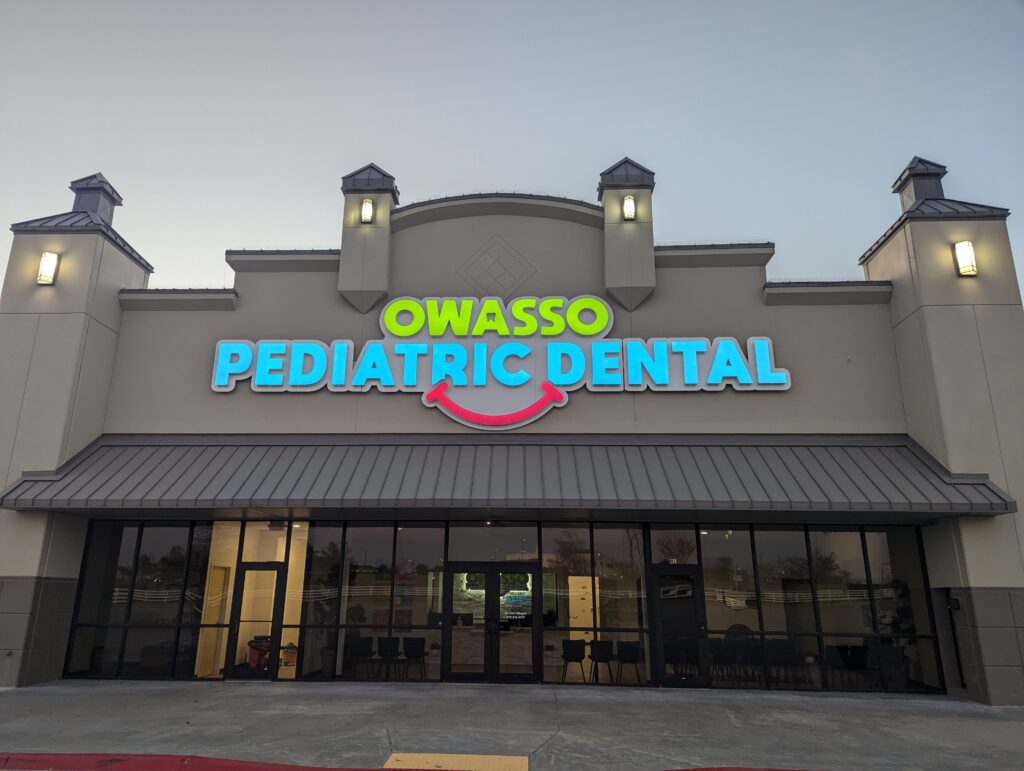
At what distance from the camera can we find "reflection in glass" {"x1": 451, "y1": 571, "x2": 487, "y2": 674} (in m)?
14.4

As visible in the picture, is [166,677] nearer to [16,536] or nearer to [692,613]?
[16,536]

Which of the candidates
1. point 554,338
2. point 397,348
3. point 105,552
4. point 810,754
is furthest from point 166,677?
point 810,754

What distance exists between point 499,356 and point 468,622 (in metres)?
5.98

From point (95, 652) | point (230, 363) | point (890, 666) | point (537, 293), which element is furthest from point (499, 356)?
point (95, 652)

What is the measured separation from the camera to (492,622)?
47.6 feet

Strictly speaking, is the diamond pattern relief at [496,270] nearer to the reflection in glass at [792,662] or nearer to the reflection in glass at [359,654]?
the reflection in glass at [359,654]

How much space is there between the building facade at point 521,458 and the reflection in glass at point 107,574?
0.06m

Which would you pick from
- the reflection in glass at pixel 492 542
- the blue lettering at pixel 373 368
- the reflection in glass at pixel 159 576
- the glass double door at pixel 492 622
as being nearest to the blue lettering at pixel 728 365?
the reflection in glass at pixel 492 542

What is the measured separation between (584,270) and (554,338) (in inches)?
77.4

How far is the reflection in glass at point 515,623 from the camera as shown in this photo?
563 inches

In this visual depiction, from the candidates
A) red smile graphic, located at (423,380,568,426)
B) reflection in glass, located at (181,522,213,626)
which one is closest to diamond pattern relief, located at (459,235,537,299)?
red smile graphic, located at (423,380,568,426)

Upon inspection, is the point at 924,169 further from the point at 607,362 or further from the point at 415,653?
the point at 415,653

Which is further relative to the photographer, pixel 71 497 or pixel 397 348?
pixel 397 348

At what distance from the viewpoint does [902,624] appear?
1412 cm
